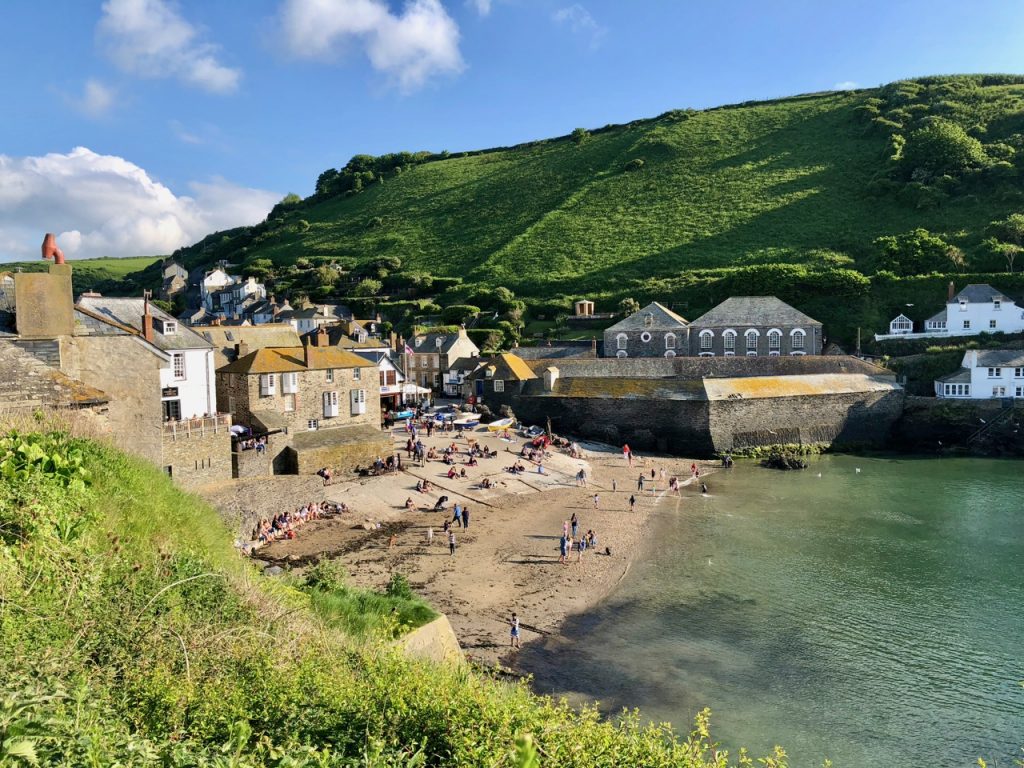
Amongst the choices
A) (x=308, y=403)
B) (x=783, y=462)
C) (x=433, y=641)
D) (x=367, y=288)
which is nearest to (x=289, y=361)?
(x=308, y=403)

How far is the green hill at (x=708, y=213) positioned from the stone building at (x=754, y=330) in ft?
15.7

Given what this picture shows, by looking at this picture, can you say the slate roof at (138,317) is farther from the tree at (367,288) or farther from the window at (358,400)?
the tree at (367,288)

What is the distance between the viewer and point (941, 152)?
7750 cm

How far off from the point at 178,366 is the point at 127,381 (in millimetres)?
6319

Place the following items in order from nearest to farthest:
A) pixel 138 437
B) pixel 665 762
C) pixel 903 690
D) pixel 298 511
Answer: pixel 665 762 < pixel 903 690 < pixel 138 437 < pixel 298 511

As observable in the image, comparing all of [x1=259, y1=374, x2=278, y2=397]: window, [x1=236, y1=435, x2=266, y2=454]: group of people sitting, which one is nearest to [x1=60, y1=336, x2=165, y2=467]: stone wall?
[x1=236, y1=435, x2=266, y2=454]: group of people sitting

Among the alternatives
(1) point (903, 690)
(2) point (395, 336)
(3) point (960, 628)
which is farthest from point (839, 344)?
(1) point (903, 690)

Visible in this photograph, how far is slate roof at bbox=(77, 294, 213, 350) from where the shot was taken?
26.1 metres

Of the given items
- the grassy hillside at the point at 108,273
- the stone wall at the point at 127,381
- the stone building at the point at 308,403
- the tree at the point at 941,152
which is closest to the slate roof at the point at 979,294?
the tree at the point at 941,152

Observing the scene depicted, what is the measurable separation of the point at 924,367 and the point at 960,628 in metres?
34.8

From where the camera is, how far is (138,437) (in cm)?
2038

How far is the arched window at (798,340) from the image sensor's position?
2101 inches

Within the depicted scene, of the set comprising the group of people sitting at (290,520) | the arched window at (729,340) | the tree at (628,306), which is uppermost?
the tree at (628,306)

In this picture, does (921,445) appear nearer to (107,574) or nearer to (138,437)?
(138,437)
